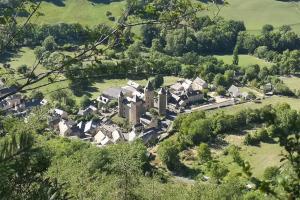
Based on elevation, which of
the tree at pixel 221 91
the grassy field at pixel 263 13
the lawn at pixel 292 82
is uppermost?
the grassy field at pixel 263 13

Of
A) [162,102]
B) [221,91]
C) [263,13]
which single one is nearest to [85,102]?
[162,102]

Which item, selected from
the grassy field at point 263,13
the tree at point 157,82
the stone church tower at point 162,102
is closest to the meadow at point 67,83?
the tree at point 157,82

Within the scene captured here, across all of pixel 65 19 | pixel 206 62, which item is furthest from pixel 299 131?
pixel 65 19

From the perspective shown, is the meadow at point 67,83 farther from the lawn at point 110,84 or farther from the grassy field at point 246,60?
the grassy field at point 246,60

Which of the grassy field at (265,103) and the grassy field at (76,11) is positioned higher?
the grassy field at (76,11)

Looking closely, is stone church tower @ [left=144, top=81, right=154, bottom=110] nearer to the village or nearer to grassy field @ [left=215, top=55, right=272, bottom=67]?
the village

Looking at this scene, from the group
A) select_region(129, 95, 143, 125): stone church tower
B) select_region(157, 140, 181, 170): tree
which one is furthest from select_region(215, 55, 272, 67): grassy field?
select_region(157, 140, 181, 170): tree

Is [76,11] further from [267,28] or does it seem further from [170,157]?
[170,157]

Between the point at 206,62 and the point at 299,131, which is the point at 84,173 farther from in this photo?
the point at 206,62
